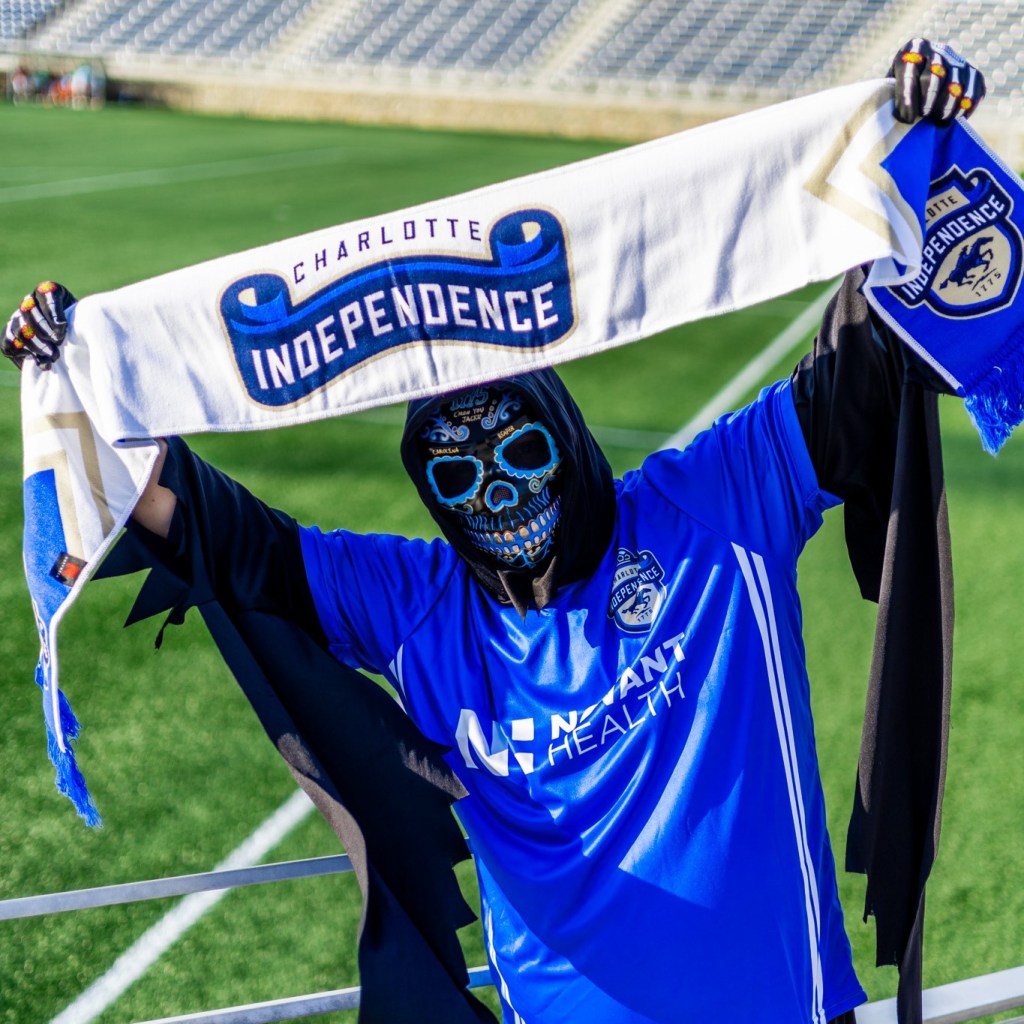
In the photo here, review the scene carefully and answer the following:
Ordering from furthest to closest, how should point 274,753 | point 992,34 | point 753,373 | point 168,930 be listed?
point 992,34, point 753,373, point 274,753, point 168,930

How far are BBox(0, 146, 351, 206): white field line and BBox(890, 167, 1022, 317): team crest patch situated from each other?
1444 centimetres

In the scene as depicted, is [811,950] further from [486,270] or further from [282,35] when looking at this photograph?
[282,35]

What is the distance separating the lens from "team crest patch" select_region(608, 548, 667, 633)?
88.1 inches

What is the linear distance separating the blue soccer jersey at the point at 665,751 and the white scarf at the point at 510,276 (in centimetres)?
41

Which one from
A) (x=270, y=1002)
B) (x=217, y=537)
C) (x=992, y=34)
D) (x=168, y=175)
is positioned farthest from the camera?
(x=992, y=34)

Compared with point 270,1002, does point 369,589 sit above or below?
above

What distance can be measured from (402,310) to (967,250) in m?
0.93

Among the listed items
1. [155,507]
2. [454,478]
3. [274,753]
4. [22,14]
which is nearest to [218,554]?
[155,507]

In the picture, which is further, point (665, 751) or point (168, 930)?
point (168, 930)

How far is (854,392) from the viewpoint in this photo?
223 cm

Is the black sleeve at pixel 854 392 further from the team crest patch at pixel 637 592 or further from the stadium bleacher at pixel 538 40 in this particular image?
the stadium bleacher at pixel 538 40

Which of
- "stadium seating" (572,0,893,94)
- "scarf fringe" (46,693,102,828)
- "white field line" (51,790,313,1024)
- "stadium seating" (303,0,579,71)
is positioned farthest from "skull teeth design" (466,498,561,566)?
"stadium seating" (303,0,579,71)

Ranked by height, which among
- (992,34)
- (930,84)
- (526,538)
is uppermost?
(992,34)

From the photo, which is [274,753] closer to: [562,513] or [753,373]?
[562,513]
